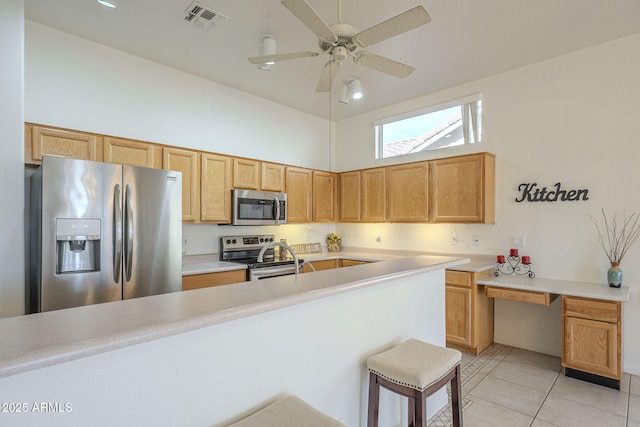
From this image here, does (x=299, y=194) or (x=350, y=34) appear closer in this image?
(x=350, y=34)

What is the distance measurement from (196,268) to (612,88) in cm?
445

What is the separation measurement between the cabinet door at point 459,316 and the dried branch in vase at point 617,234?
4.32ft

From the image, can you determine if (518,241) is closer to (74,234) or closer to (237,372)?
(237,372)

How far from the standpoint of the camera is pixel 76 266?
2215mm

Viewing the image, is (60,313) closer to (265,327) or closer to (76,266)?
(265,327)

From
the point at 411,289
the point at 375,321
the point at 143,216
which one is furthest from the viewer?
the point at 143,216

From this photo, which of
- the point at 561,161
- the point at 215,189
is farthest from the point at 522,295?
the point at 215,189

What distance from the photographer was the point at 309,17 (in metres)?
1.81

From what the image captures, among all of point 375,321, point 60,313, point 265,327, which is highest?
point 60,313

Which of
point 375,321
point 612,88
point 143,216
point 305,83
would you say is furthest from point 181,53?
point 612,88

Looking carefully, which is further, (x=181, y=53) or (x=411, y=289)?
(x=181, y=53)

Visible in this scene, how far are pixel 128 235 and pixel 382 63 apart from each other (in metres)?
2.30

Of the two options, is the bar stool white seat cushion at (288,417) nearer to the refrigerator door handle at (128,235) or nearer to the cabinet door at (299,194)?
the refrigerator door handle at (128,235)

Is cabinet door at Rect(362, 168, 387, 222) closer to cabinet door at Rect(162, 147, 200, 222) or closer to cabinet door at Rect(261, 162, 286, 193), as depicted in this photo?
cabinet door at Rect(261, 162, 286, 193)
